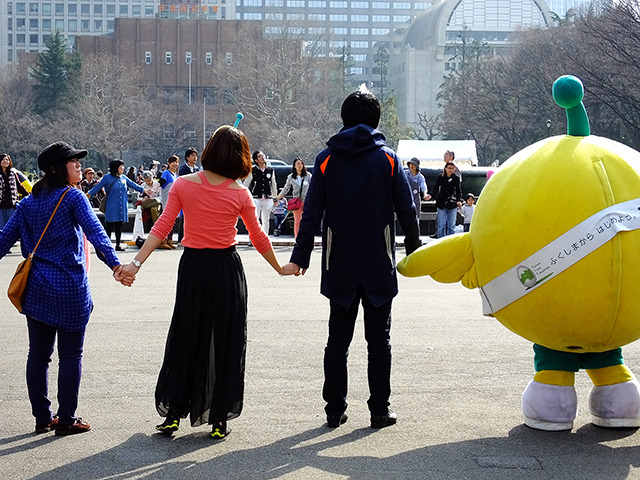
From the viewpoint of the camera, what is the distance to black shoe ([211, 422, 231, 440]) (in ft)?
18.1

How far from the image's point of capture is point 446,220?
19.6 metres

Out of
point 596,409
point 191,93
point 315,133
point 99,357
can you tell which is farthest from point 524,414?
point 191,93

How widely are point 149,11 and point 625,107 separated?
109 meters

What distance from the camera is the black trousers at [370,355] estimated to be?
5703mm

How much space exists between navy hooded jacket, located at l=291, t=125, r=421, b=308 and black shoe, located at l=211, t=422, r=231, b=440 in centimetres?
92

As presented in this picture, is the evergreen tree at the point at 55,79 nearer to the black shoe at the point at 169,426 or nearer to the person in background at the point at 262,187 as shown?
the person in background at the point at 262,187

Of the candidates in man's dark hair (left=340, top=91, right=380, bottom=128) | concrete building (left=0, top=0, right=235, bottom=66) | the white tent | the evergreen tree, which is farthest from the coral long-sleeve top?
concrete building (left=0, top=0, right=235, bottom=66)

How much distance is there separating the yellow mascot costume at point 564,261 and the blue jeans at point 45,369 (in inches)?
74.2

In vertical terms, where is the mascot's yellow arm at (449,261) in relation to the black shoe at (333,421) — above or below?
above

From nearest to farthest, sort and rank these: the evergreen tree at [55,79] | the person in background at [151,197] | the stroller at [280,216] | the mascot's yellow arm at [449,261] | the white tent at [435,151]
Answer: the mascot's yellow arm at [449,261] → the person in background at [151,197] → the stroller at [280,216] → the white tent at [435,151] → the evergreen tree at [55,79]

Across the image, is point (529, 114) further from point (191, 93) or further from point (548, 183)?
point (548, 183)

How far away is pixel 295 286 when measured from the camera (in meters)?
12.5

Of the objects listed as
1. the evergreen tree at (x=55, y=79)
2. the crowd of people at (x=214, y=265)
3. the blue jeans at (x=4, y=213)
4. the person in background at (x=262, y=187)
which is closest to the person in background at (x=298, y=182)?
the person in background at (x=262, y=187)

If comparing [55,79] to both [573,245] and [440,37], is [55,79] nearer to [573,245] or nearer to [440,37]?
[440,37]
